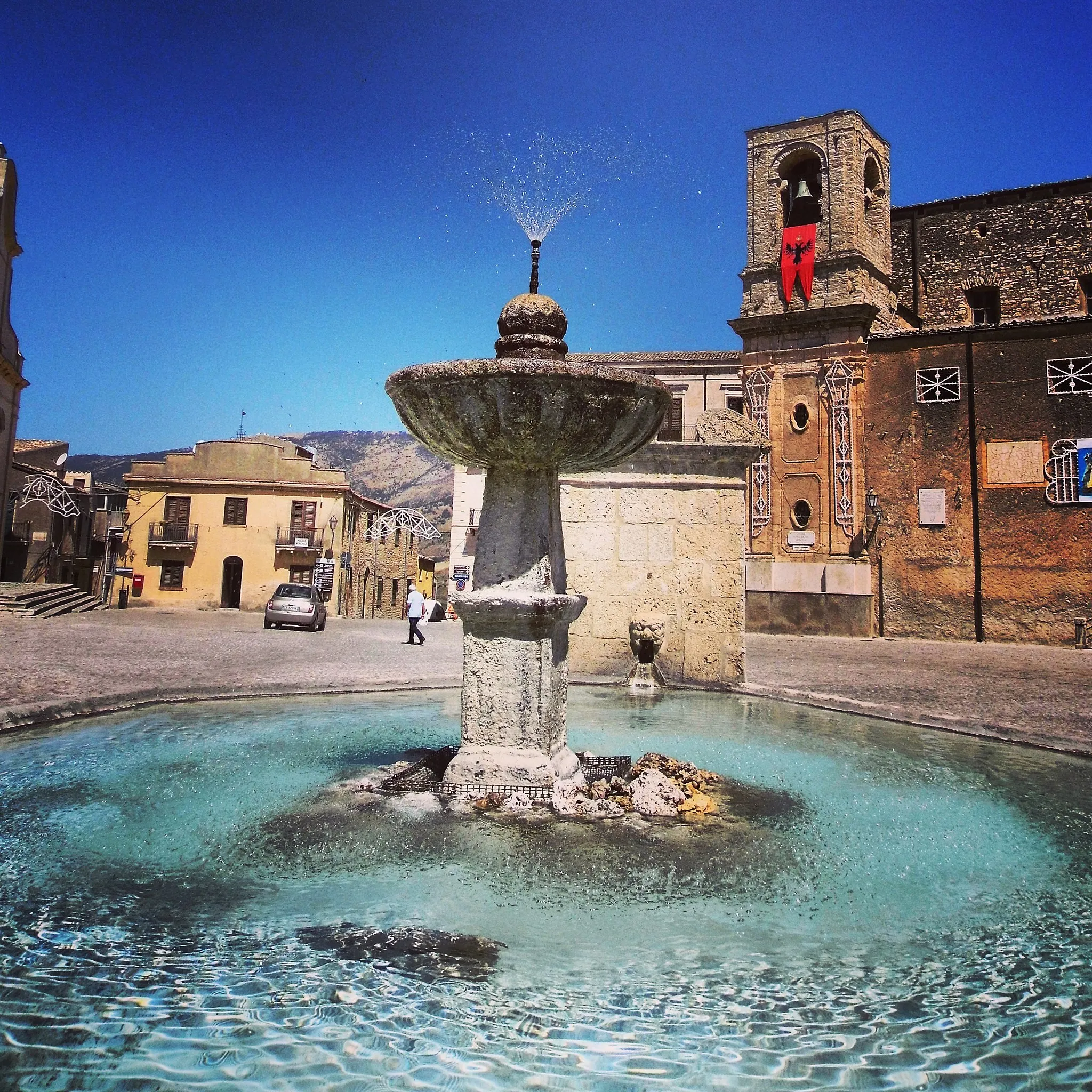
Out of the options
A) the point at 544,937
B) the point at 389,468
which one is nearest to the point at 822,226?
the point at 544,937

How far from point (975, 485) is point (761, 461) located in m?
5.78

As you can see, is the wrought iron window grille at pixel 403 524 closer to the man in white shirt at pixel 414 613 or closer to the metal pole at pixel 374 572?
the metal pole at pixel 374 572

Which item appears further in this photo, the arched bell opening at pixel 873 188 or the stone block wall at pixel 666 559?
the arched bell opening at pixel 873 188

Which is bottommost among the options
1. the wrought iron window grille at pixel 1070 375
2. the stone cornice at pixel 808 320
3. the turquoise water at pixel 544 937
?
the turquoise water at pixel 544 937

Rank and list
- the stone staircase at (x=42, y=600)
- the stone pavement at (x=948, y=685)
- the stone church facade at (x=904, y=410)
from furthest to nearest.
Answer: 1. the stone staircase at (x=42, y=600)
2. the stone church facade at (x=904, y=410)
3. the stone pavement at (x=948, y=685)

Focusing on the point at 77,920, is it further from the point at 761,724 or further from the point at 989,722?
the point at 989,722

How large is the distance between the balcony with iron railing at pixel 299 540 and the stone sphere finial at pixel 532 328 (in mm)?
34062

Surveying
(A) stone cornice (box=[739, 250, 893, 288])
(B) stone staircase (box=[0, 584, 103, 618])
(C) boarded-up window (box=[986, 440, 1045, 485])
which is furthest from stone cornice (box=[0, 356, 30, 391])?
(C) boarded-up window (box=[986, 440, 1045, 485])

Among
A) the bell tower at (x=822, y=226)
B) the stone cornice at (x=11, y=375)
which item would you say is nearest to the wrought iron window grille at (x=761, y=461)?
the bell tower at (x=822, y=226)

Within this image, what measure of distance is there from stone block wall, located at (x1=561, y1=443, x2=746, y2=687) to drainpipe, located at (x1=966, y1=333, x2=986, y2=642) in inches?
647

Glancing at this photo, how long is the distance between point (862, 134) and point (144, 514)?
33.5 meters

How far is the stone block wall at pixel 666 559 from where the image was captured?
27.2ft

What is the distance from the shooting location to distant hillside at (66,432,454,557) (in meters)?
138

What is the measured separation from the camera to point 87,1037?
178 cm
